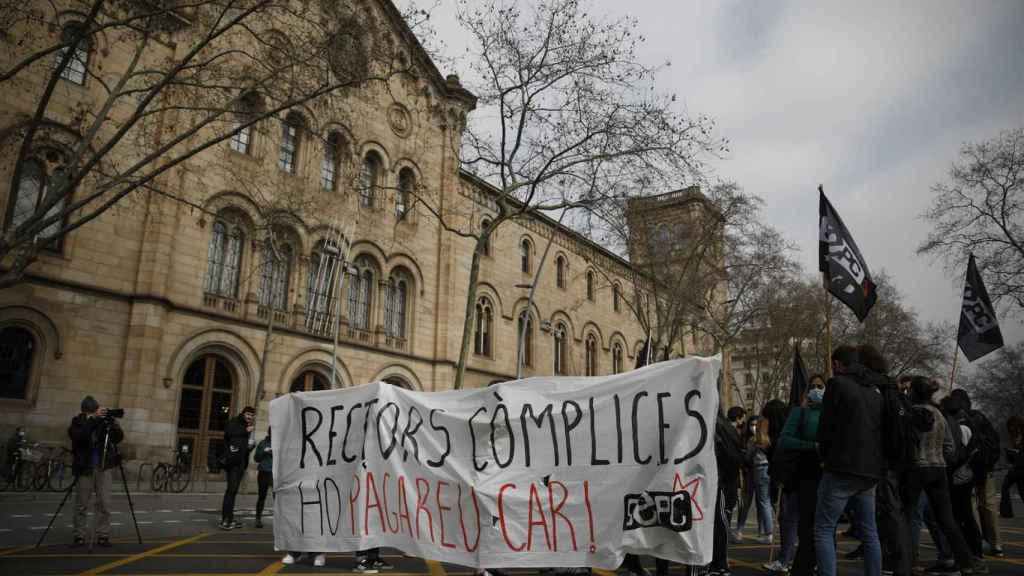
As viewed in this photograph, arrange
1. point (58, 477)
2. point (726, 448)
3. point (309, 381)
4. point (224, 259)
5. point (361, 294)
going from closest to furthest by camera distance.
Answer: point (726, 448)
point (58, 477)
point (224, 259)
point (309, 381)
point (361, 294)

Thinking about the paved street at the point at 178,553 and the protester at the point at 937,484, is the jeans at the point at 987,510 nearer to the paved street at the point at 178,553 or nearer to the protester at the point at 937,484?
the paved street at the point at 178,553

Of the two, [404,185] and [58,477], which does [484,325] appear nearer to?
[404,185]

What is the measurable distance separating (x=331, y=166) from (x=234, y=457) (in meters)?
16.1

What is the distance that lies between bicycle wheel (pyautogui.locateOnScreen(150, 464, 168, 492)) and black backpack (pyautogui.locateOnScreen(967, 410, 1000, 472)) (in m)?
17.8

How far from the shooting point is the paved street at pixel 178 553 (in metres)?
6.93

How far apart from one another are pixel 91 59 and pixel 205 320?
792cm

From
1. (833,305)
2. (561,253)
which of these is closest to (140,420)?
(561,253)

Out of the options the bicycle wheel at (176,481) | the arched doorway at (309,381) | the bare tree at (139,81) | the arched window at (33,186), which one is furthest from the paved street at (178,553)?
the arched doorway at (309,381)

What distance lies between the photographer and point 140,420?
1758 cm

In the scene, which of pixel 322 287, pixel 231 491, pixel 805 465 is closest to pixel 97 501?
pixel 231 491

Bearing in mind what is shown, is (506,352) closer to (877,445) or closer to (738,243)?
(738,243)

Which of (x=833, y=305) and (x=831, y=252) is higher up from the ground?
(x=833, y=305)

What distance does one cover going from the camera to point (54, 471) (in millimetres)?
16062

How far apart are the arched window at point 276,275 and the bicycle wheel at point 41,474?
7.55 meters
